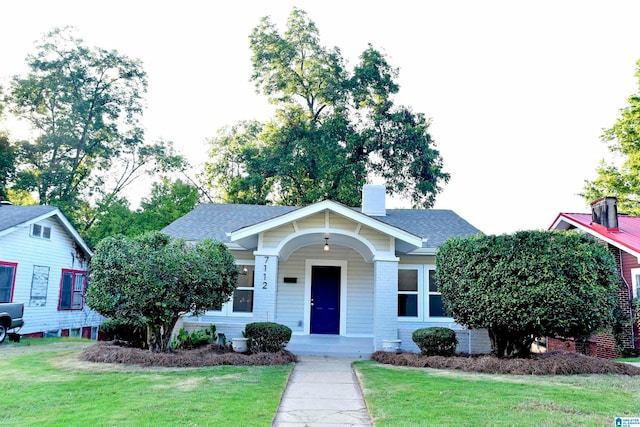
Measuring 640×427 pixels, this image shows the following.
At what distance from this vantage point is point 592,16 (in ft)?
34.2

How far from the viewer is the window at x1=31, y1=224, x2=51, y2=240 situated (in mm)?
15400

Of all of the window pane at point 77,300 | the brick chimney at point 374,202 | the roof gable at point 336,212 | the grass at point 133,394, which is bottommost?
the grass at point 133,394

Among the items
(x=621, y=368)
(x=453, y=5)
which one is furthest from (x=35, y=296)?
(x=621, y=368)

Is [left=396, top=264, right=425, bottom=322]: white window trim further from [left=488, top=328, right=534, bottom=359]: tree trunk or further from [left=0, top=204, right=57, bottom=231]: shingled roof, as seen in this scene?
[left=0, top=204, right=57, bottom=231]: shingled roof

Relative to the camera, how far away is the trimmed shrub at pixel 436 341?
33.1ft

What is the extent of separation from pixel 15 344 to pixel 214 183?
58.7ft

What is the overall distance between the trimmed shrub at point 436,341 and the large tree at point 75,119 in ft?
67.7

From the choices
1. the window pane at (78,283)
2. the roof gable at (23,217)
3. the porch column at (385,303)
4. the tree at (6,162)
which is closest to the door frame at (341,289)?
the porch column at (385,303)

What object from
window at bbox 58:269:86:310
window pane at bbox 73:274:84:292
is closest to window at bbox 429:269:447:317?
window at bbox 58:269:86:310

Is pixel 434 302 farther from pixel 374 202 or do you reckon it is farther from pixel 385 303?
pixel 374 202

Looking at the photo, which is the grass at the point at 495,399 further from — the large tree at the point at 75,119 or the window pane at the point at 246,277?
the large tree at the point at 75,119

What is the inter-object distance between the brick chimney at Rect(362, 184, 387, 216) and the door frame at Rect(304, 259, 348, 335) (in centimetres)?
322

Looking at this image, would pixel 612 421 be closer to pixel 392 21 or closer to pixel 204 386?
pixel 204 386

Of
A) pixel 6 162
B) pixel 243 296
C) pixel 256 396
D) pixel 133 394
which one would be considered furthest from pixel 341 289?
pixel 6 162
